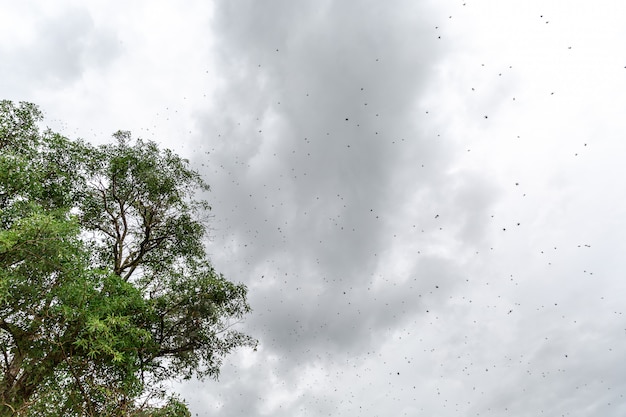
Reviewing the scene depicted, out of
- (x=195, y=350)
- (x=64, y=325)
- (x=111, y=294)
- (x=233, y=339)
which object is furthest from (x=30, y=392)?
(x=233, y=339)

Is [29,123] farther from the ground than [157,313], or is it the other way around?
[29,123]

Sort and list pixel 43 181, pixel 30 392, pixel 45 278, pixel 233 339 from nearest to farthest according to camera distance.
→ pixel 45 278
pixel 30 392
pixel 43 181
pixel 233 339

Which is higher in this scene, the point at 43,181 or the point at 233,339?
the point at 43,181

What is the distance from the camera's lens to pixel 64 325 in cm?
1088

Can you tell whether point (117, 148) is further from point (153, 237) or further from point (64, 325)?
point (64, 325)

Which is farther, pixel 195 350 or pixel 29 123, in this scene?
pixel 195 350

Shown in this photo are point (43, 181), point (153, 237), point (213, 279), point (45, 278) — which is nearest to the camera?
point (45, 278)

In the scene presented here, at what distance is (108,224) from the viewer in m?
17.6

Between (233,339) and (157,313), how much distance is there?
3750 millimetres

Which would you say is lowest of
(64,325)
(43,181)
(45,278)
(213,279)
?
(64,325)

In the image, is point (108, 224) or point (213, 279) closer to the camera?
point (213, 279)

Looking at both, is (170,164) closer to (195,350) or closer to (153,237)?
(153,237)

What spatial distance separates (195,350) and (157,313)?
2.95 m

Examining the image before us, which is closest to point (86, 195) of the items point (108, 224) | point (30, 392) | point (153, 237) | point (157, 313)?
point (108, 224)
